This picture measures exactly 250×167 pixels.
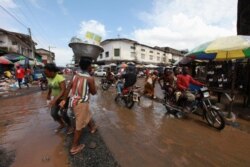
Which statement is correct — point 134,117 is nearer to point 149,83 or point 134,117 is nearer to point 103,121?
point 103,121

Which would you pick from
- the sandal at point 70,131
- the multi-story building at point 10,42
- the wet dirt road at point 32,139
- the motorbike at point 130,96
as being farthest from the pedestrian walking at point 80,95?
the multi-story building at point 10,42

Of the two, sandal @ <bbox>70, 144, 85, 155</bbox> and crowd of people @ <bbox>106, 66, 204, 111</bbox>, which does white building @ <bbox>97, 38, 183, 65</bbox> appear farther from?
sandal @ <bbox>70, 144, 85, 155</bbox>

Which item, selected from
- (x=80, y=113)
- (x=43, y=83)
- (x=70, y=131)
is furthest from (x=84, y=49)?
(x=43, y=83)

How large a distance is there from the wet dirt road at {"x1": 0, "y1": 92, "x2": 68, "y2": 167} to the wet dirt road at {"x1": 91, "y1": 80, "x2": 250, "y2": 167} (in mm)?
1120

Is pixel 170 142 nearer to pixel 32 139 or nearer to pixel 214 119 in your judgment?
pixel 214 119

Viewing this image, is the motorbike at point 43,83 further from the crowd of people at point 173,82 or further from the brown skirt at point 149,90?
the brown skirt at point 149,90

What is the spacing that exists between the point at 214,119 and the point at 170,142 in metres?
1.83

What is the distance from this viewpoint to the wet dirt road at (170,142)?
3598 mm

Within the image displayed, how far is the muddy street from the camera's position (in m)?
3.60

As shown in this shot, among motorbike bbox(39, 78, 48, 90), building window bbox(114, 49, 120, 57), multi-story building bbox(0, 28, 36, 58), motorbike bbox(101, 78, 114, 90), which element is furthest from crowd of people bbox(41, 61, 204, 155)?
building window bbox(114, 49, 120, 57)

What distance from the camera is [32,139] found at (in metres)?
4.59

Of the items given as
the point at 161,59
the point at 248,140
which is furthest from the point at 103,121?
the point at 161,59

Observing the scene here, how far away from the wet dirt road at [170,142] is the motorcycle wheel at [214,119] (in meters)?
0.20

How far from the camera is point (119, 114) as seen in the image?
6.99 meters
